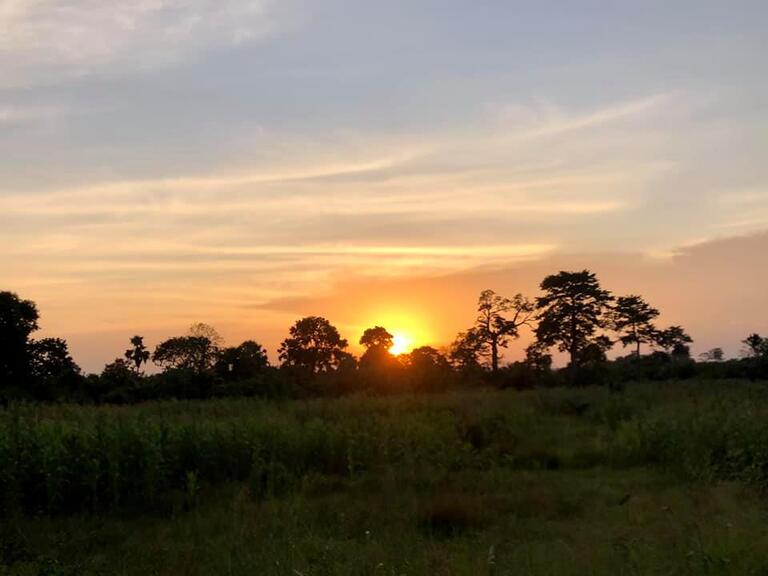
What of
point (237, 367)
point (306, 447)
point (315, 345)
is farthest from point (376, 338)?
point (306, 447)

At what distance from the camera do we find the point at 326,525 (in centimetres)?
832

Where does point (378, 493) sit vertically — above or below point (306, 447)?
below

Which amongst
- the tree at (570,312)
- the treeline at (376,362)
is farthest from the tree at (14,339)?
the tree at (570,312)

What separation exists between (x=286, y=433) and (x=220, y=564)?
218 inches

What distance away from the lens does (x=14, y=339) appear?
133 feet

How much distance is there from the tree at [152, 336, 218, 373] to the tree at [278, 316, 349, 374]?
8.28 meters

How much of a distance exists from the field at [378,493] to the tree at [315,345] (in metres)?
49.9

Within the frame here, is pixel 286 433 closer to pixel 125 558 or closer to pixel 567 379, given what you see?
pixel 125 558

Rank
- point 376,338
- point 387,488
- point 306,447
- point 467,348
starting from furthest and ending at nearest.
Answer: point 376,338, point 467,348, point 306,447, point 387,488

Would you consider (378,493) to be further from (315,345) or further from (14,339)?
(315,345)

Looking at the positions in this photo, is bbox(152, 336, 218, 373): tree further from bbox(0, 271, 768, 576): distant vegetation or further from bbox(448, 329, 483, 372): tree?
bbox(0, 271, 768, 576): distant vegetation

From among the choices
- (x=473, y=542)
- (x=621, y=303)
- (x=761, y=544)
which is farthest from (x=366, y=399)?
(x=621, y=303)

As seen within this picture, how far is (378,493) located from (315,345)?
56.5 metres

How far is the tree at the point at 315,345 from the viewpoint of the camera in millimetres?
65188
